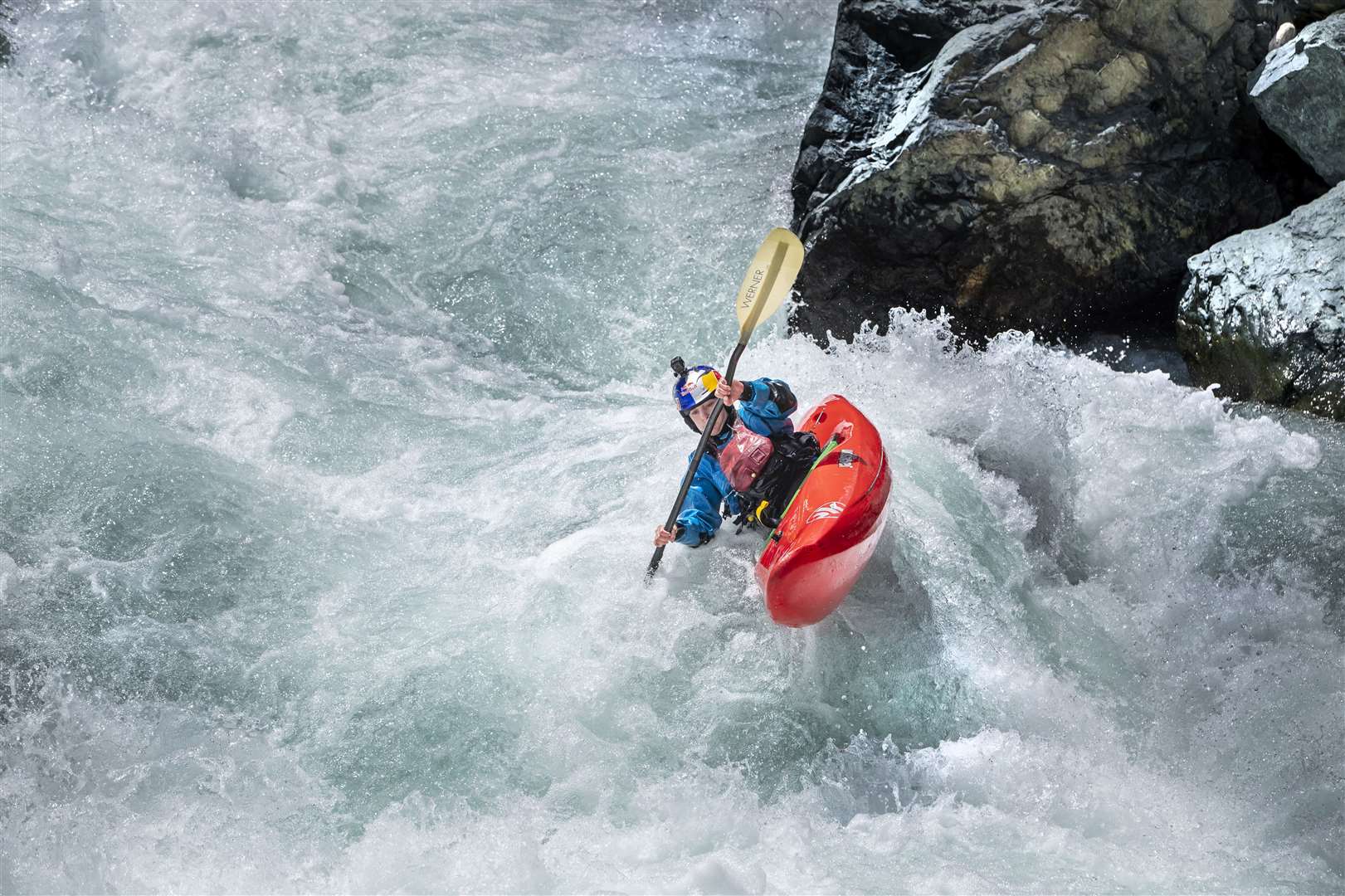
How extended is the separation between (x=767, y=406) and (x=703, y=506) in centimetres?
53

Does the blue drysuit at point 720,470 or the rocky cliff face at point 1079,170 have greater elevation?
the rocky cliff face at point 1079,170

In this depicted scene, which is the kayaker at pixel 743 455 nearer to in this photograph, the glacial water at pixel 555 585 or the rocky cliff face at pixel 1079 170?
the glacial water at pixel 555 585

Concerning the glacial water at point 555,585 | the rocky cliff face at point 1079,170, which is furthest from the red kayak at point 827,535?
the rocky cliff face at point 1079,170

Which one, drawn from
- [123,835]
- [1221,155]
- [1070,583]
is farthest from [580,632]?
[1221,155]

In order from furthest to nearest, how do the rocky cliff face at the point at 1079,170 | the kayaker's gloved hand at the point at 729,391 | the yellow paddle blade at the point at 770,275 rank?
1. the rocky cliff face at the point at 1079,170
2. the yellow paddle blade at the point at 770,275
3. the kayaker's gloved hand at the point at 729,391

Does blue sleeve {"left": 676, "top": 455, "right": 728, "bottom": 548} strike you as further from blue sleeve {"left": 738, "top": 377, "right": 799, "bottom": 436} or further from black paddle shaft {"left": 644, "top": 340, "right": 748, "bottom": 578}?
blue sleeve {"left": 738, "top": 377, "right": 799, "bottom": 436}

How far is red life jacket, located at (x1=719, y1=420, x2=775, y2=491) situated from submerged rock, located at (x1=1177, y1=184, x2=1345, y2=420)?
2666 mm

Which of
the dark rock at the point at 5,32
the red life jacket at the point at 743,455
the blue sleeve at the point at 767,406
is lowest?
the red life jacket at the point at 743,455

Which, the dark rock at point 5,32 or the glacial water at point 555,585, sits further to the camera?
the dark rock at point 5,32

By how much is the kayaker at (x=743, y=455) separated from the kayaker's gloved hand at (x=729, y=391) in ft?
0.15

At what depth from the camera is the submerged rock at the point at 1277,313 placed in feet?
17.1

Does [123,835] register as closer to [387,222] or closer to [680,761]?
[680,761]

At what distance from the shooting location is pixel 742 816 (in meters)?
3.96

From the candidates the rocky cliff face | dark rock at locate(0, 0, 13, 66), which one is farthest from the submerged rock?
dark rock at locate(0, 0, 13, 66)
